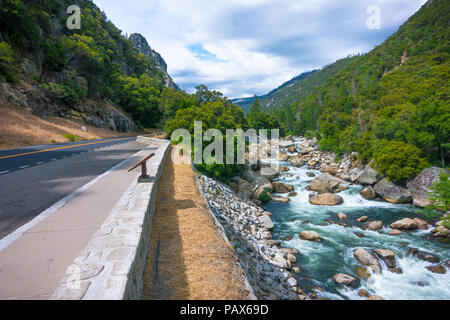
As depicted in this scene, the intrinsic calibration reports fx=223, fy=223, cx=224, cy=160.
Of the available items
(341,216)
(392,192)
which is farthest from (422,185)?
(341,216)

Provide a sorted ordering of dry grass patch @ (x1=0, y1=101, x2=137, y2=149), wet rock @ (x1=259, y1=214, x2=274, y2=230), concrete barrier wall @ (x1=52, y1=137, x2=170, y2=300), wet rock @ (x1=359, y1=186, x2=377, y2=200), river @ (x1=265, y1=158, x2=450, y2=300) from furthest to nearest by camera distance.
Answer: wet rock @ (x1=359, y1=186, x2=377, y2=200) → dry grass patch @ (x1=0, y1=101, x2=137, y2=149) → wet rock @ (x1=259, y1=214, x2=274, y2=230) → river @ (x1=265, y1=158, x2=450, y2=300) → concrete barrier wall @ (x1=52, y1=137, x2=170, y2=300)

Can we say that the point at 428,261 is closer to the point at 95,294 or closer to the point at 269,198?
the point at 269,198

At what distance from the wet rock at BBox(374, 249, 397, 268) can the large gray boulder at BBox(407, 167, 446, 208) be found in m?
11.6

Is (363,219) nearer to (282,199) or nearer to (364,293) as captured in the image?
(282,199)

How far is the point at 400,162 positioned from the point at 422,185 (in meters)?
3.56

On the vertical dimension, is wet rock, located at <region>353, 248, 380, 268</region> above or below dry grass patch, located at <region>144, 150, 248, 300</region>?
below

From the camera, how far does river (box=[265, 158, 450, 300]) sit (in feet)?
34.5

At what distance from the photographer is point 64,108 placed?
32219 mm

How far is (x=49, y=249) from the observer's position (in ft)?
11.9

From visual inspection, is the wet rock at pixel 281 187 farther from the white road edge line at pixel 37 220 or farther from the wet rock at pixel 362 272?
the white road edge line at pixel 37 220

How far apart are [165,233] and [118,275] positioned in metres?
3.24

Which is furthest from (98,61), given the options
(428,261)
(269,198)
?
(428,261)

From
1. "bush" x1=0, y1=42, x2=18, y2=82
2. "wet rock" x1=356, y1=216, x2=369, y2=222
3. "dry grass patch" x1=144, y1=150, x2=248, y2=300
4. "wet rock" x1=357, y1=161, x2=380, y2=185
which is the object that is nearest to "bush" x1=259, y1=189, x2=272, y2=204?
"wet rock" x1=356, y1=216, x2=369, y2=222

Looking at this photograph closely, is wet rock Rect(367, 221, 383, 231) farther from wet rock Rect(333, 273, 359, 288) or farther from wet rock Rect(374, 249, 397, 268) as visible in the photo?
wet rock Rect(333, 273, 359, 288)
